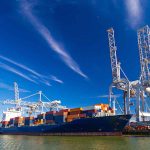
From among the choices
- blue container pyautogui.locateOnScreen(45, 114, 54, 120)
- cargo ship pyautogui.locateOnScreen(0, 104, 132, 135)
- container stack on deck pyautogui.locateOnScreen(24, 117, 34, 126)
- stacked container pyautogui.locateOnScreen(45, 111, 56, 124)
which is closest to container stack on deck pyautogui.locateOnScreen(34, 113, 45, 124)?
cargo ship pyautogui.locateOnScreen(0, 104, 132, 135)

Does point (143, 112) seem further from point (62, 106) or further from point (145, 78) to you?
point (62, 106)

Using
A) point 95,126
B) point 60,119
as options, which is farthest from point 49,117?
point 95,126

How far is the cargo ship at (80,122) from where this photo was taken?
206 ft

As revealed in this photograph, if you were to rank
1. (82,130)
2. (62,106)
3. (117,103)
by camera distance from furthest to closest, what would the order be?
(62,106)
(117,103)
(82,130)

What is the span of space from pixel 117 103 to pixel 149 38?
2140cm

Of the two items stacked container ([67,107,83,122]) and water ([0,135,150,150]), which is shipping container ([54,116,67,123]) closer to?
stacked container ([67,107,83,122])

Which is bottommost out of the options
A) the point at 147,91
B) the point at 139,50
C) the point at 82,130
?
the point at 82,130

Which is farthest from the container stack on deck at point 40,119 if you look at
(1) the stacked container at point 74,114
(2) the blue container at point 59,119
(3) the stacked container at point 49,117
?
(1) the stacked container at point 74,114

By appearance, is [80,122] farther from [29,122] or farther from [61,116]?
[29,122]

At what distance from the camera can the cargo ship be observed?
6288cm

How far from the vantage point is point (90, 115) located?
66188 millimetres

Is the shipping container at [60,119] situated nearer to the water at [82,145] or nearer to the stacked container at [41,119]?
the stacked container at [41,119]

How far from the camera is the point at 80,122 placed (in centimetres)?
6544

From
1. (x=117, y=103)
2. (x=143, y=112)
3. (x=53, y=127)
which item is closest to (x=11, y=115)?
(x=53, y=127)
